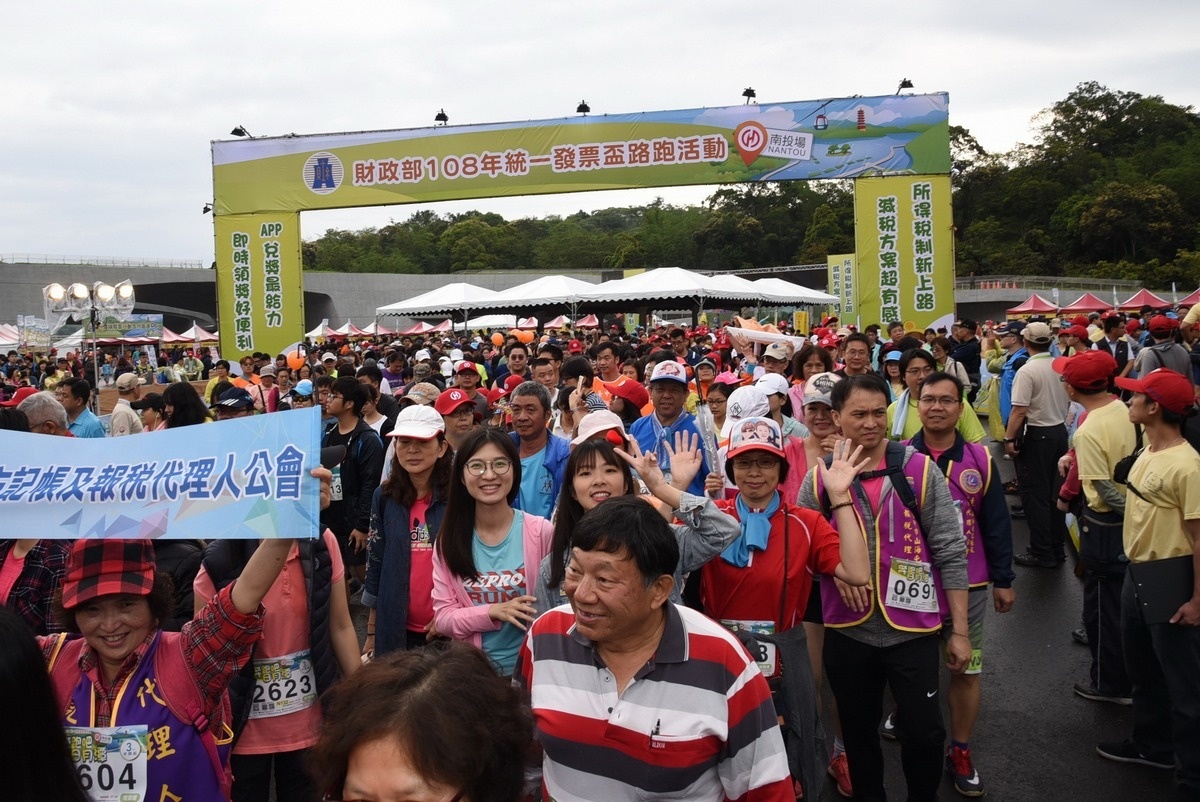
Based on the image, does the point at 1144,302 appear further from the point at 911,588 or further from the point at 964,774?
the point at 911,588

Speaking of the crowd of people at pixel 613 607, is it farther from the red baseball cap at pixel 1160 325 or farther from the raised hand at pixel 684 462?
the red baseball cap at pixel 1160 325

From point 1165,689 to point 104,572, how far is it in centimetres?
440

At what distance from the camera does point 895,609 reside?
3275mm

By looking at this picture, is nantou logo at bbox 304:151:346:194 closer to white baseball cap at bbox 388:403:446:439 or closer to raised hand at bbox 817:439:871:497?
white baseball cap at bbox 388:403:446:439

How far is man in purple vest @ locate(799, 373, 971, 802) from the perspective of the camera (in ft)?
10.7

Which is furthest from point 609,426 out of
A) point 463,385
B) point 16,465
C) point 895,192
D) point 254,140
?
point 254,140

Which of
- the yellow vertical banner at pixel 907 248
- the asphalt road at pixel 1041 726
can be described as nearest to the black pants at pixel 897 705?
the asphalt road at pixel 1041 726

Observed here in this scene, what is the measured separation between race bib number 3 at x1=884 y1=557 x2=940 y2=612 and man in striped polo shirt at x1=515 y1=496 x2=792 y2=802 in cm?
143

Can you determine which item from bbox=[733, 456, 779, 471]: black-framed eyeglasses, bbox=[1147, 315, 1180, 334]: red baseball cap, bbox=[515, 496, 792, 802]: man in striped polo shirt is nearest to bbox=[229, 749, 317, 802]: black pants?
bbox=[515, 496, 792, 802]: man in striped polo shirt

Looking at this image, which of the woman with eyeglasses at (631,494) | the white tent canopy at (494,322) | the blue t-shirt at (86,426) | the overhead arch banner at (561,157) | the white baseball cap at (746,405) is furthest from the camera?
the white tent canopy at (494,322)

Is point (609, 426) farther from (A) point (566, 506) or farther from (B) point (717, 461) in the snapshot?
(B) point (717, 461)

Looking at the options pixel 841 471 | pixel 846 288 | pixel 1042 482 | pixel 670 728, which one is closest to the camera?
pixel 670 728

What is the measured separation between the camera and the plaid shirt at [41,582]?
115 inches

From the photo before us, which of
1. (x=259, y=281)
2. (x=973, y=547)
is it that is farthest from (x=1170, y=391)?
(x=259, y=281)
